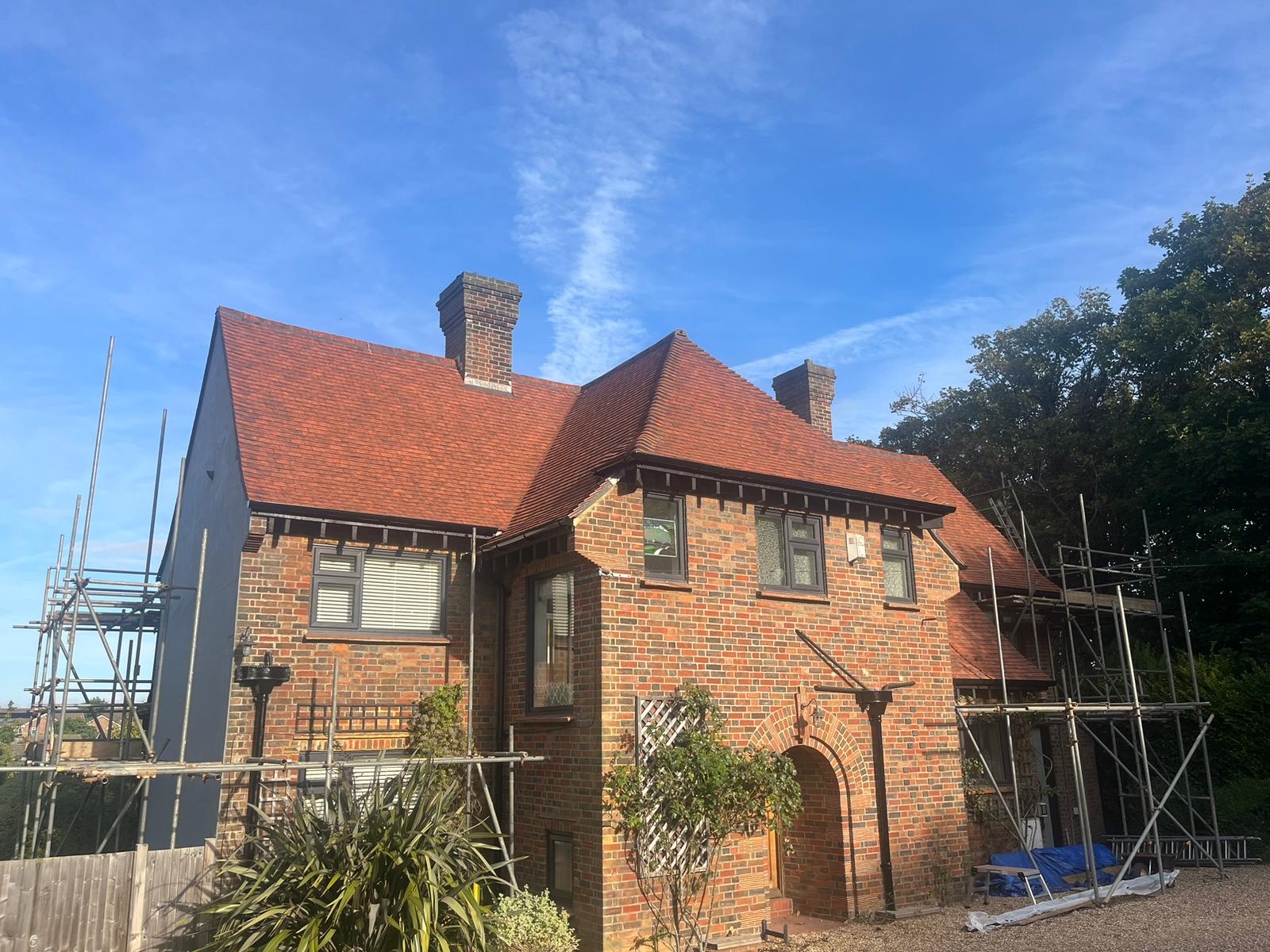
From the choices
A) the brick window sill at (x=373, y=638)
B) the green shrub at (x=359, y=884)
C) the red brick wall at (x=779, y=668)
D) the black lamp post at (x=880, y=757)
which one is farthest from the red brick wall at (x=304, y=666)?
the black lamp post at (x=880, y=757)

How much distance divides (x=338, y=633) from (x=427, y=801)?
10.8ft

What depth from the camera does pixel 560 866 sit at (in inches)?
470

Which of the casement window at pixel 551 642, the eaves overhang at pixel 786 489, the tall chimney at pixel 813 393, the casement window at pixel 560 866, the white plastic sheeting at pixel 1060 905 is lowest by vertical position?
the white plastic sheeting at pixel 1060 905

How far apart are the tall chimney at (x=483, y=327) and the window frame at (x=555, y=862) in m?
8.64

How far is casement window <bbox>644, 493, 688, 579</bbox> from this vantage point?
12438mm

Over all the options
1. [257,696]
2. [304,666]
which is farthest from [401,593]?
[257,696]

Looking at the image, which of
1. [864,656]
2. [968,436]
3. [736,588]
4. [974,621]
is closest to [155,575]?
[736,588]

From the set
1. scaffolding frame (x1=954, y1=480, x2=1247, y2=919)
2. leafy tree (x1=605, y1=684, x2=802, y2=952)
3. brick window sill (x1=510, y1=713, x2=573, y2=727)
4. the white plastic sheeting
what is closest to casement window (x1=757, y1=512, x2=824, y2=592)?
leafy tree (x1=605, y1=684, x2=802, y2=952)

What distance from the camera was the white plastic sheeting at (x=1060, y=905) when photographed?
1217cm

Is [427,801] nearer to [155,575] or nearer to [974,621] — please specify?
[155,575]

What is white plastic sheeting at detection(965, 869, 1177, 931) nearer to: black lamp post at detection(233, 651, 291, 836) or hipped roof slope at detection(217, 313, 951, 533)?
hipped roof slope at detection(217, 313, 951, 533)

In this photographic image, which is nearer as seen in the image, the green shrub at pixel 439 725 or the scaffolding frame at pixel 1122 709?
the green shrub at pixel 439 725

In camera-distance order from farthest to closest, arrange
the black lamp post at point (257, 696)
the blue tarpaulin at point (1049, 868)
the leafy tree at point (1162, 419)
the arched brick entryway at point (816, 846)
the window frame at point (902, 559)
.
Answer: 1. the leafy tree at point (1162, 419)
2. the window frame at point (902, 559)
3. the blue tarpaulin at point (1049, 868)
4. the arched brick entryway at point (816, 846)
5. the black lamp post at point (257, 696)

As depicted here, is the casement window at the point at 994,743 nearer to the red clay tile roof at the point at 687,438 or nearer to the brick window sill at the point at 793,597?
the red clay tile roof at the point at 687,438
